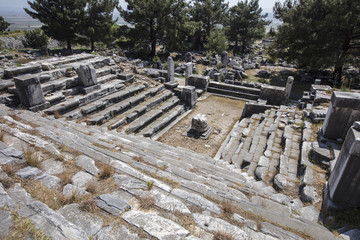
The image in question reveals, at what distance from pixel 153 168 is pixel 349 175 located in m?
3.47

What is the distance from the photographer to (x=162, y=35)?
21.7 meters

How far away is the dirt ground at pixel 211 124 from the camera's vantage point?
850 centimetres

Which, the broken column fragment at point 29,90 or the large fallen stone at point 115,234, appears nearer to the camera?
the large fallen stone at point 115,234

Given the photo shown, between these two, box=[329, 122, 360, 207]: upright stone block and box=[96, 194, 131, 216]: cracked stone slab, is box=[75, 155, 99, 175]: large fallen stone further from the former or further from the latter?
box=[329, 122, 360, 207]: upright stone block

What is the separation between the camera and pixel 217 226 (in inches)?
104

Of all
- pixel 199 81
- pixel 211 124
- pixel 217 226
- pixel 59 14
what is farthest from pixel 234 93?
pixel 59 14

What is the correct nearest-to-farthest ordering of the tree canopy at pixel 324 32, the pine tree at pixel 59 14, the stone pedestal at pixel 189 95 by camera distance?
the stone pedestal at pixel 189 95
the tree canopy at pixel 324 32
the pine tree at pixel 59 14

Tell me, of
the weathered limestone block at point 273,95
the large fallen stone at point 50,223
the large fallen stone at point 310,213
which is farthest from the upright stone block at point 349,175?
the weathered limestone block at point 273,95

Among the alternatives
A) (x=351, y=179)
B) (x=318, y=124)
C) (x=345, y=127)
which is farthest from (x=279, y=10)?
(x=351, y=179)

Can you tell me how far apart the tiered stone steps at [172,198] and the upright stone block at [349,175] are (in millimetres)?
778

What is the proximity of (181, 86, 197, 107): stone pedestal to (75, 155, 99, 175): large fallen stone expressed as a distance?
7.92 m

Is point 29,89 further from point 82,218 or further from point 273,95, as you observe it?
point 273,95

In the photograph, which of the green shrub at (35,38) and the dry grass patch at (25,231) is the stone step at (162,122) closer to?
the dry grass patch at (25,231)

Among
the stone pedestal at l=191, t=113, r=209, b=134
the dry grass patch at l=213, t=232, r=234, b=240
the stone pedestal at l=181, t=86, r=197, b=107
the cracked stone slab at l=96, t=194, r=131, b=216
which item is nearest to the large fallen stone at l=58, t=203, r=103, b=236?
the cracked stone slab at l=96, t=194, r=131, b=216
